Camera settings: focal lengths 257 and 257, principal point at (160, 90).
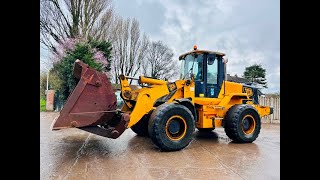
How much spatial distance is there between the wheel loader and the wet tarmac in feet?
1.39

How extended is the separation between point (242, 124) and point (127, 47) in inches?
596

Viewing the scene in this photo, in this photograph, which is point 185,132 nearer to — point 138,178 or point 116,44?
point 138,178

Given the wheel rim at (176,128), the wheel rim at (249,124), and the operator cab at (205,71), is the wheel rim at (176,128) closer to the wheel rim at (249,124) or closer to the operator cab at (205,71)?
the operator cab at (205,71)

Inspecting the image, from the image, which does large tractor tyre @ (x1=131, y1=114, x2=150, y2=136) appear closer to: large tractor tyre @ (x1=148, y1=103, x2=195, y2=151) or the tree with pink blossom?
large tractor tyre @ (x1=148, y1=103, x2=195, y2=151)

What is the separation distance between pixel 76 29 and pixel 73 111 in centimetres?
1368

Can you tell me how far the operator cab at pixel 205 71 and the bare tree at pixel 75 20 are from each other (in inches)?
460

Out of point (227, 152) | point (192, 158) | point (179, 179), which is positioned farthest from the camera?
point (227, 152)

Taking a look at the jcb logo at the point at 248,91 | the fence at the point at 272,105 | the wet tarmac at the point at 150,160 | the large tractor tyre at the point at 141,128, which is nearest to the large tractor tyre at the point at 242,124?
the wet tarmac at the point at 150,160

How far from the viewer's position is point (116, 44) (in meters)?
19.5

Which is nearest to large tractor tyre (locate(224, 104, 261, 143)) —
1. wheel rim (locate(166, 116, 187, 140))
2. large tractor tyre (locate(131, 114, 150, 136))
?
wheel rim (locate(166, 116, 187, 140))

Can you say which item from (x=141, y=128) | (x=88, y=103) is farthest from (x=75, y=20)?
(x=88, y=103)
